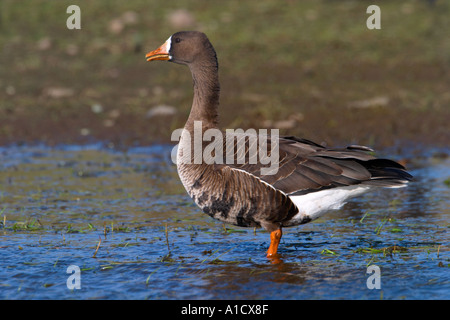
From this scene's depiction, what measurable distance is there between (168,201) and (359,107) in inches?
266

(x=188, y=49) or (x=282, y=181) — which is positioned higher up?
(x=188, y=49)

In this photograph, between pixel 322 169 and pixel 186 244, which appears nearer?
pixel 322 169

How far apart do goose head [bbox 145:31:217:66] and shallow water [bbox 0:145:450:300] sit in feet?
6.98

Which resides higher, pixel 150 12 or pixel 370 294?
pixel 150 12

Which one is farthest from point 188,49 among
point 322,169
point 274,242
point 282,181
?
point 274,242

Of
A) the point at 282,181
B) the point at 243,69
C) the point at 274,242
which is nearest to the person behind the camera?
the point at 282,181

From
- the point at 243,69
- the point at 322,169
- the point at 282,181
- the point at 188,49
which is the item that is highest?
the point at 243,69

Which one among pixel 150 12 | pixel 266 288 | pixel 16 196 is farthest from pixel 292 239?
pixel 150 12

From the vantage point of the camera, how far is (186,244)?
25.0 feet

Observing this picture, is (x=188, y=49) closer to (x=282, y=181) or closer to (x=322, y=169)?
(x=282, y=181)

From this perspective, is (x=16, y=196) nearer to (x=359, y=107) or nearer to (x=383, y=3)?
(x=359, y=107)

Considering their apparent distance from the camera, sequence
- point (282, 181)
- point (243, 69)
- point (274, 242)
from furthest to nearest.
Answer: point (243, 69) → point (274, 242) → point (282, 181)

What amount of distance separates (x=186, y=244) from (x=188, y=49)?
2.32m

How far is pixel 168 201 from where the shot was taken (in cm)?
982
